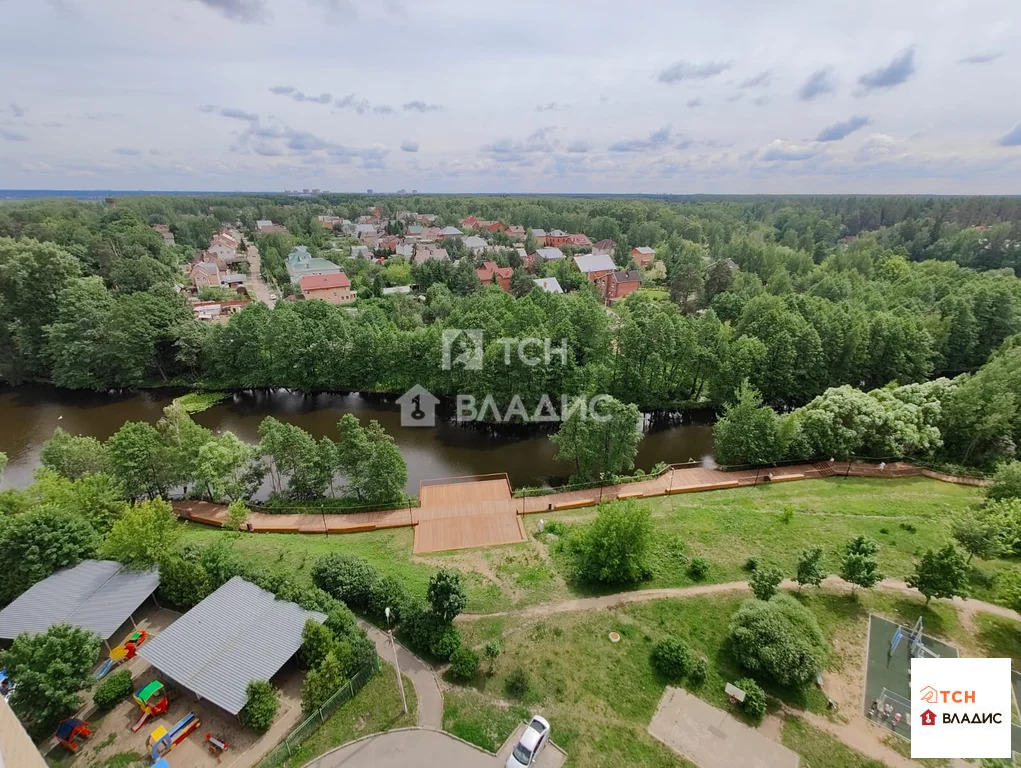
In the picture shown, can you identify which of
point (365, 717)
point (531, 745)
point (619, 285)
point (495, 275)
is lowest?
point (365, 717)

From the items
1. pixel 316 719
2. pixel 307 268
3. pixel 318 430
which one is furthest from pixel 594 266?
pixel 316 719

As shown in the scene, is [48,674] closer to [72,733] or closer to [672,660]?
[72,733]

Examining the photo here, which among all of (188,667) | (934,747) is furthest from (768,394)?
(188,667)

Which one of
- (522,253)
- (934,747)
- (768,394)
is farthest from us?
(522,253)

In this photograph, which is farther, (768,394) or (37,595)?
(768,394)

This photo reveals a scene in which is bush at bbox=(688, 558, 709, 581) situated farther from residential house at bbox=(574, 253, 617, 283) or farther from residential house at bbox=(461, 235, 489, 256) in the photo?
residential house at bbox=(461, 235, 489, 256)

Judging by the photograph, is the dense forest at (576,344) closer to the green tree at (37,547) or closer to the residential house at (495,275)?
the residential house at (495,275)

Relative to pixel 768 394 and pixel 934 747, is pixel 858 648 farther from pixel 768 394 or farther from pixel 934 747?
pixel 768 394
